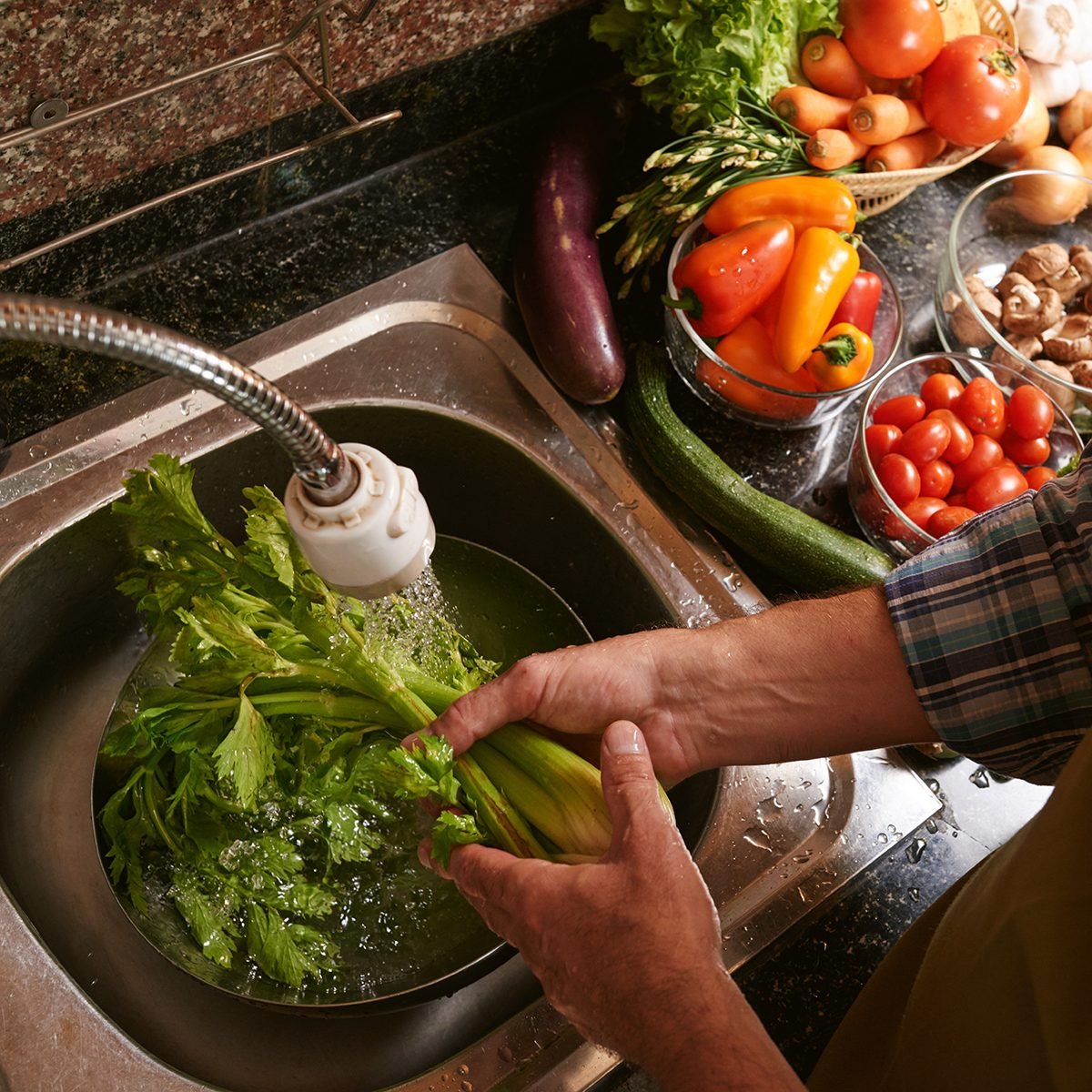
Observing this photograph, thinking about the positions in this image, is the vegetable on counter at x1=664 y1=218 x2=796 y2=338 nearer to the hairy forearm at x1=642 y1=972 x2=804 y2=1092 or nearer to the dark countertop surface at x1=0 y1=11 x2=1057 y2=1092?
the dark countertop surface at x1=0 y1=11 x2=1057 y2=1092

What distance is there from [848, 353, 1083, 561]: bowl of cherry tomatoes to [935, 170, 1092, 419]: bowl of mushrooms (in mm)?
59

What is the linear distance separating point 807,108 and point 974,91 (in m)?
0.26

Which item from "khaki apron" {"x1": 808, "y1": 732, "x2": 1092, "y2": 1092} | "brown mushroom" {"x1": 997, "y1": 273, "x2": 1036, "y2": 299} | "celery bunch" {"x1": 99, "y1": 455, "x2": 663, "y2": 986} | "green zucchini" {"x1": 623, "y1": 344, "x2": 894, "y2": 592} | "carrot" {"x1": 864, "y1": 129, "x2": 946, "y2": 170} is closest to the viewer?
"khaki apron" {"x1": 808, "y1": 732, "x2": 1092, "y2": 1092}

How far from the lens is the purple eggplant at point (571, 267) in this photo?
59.5 inches

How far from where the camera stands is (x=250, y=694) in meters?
1.19

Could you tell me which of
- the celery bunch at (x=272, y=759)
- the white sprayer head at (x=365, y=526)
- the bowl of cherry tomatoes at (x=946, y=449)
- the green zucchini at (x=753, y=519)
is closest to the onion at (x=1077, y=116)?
the bowl of cherry tomatoes at (x=946, y=449)

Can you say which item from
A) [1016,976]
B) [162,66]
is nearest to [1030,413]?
[1016,976]

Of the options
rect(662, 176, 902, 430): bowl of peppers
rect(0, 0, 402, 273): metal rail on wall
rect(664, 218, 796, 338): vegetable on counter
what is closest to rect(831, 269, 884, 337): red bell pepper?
rect(662, 176, 902, 430): bowl of peppers

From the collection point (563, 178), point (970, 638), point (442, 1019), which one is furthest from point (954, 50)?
point (442, 1019)

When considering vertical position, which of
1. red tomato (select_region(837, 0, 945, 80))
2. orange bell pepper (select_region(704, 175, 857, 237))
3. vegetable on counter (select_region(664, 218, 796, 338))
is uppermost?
red tomato (select_region(837, 0, 945, 80))

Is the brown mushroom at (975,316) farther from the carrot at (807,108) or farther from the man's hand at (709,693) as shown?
the man's hand at (709,693)

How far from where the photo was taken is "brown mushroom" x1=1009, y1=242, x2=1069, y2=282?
1846mm

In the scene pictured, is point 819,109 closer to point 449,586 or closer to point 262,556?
point 449,586

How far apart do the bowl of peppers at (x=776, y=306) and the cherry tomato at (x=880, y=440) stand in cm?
7
